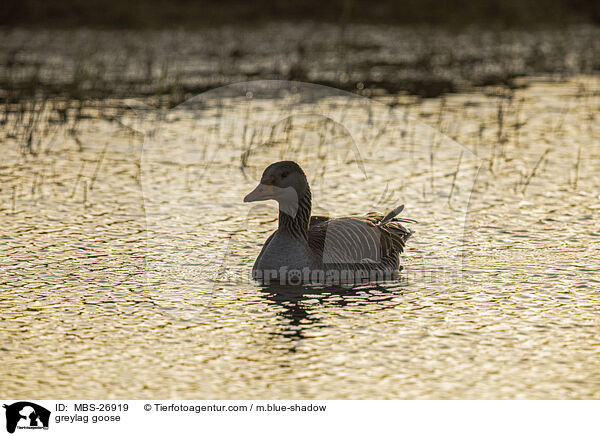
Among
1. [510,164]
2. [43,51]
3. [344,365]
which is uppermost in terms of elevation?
[43,51]

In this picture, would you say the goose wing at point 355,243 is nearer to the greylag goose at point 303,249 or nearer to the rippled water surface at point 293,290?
the greylag goose at point 303,249

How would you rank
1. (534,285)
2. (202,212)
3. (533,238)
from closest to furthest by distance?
(534,285)
(533,238)
(202,212)

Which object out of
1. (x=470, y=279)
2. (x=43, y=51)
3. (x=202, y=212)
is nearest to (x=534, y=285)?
(x=470, y=279)

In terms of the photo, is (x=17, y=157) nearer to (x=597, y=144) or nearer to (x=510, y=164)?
(x=510, y=164)

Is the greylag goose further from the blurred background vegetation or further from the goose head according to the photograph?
the blurred background vegetation

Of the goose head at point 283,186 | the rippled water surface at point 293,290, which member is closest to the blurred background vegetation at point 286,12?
the rippled water surface at point 293,290

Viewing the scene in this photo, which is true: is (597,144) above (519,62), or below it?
below

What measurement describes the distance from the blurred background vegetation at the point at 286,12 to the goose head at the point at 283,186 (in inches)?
929

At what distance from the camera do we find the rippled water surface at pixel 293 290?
744 cm

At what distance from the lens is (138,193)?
1340cm

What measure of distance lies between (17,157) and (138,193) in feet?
9.76

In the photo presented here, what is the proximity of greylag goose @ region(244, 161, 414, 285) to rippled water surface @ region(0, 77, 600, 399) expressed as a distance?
0.85 feet
